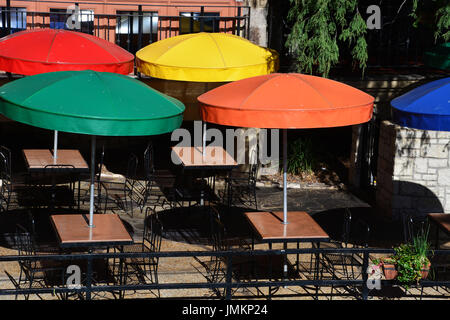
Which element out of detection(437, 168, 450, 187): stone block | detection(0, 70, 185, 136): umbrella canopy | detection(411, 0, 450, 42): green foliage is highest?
detection(411, 0, 450, 42): green foliage

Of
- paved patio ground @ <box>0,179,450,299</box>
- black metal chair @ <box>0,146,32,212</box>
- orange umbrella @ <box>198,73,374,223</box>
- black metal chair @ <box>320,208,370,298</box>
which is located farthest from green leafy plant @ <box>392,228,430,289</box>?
black metal chair @ <box>0,146,32,212</box>

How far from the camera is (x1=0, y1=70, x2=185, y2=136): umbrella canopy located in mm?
9166

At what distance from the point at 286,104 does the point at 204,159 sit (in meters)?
4.20

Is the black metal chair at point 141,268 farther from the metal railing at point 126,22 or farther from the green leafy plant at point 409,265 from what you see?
the metal railing at point 126,22

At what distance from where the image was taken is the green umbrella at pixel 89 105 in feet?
30.1

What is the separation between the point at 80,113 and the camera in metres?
9.16

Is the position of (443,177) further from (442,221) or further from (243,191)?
(243,191)

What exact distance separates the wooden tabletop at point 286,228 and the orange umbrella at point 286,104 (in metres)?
1.48

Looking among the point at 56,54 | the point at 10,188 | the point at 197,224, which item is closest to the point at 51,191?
the point at 10,188

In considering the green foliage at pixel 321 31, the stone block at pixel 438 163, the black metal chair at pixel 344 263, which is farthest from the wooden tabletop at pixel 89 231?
the stone block at pixel 438 163

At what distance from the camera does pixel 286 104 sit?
9.88 meters

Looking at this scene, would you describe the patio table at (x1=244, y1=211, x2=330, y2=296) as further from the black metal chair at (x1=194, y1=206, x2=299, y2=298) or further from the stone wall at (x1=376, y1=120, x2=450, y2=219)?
the stone wall at (x1=376, y1=120, x2=450, y2=219)

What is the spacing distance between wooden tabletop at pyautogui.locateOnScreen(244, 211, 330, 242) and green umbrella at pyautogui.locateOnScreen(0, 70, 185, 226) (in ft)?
6.02

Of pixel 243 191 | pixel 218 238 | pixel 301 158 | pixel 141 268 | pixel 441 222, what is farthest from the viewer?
pixel 301 158
